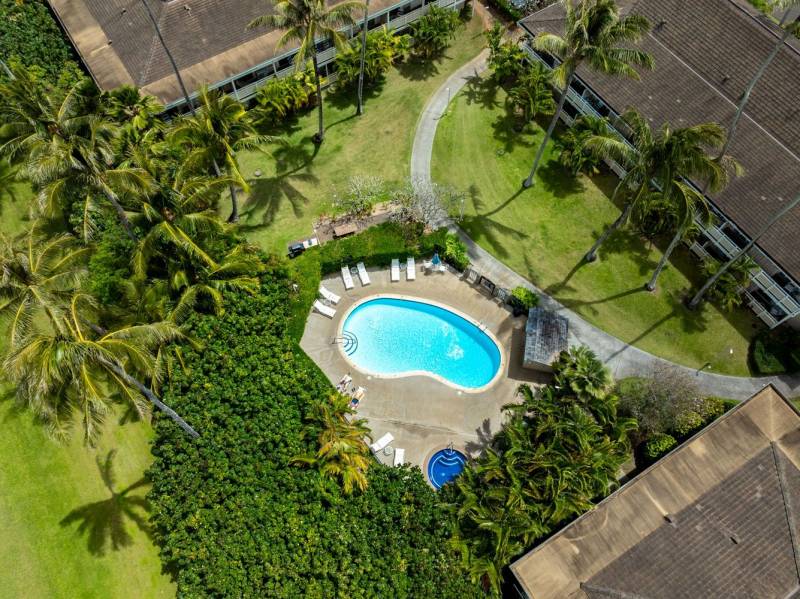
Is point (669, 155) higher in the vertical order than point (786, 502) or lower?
higher

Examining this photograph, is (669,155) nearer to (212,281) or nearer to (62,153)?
(212,281)

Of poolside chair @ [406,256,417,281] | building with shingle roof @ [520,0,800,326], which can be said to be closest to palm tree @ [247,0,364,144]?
poolside chair @ [406,256,417,281]

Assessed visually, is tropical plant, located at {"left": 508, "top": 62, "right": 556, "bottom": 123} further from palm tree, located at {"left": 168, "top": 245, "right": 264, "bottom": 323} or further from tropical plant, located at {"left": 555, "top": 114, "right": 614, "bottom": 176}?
palm tree, located at {"left": 168, "top": 245, "right": 264, "bottom": 323}

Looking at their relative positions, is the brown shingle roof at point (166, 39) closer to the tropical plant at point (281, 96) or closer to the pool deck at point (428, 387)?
the tropical plant at point (281, 96)

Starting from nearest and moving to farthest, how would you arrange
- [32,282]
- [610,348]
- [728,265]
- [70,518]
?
1. [32,282]
2. [70,518]
3. [728,265]
4. [610,348]

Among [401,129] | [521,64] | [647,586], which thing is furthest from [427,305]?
[521,64]

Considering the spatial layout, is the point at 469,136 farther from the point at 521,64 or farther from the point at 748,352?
the point at 748,352

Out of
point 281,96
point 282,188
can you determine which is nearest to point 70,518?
point 282,188
